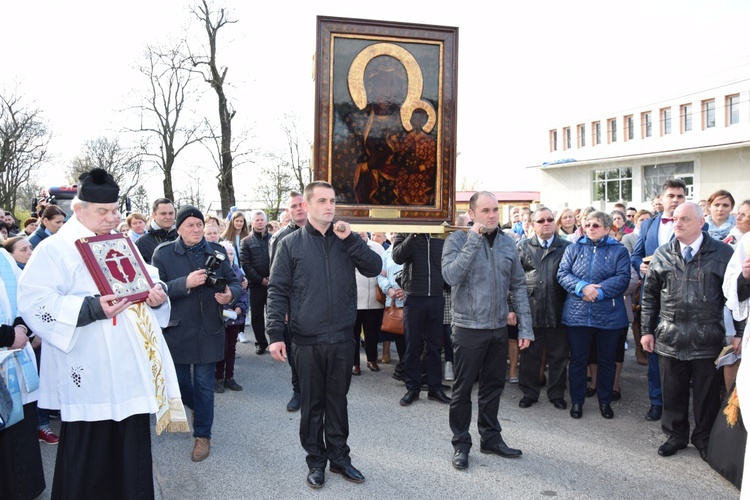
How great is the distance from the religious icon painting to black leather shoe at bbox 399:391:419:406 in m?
3.34

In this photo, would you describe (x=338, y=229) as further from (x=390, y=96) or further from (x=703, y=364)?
(x=703, y=364)

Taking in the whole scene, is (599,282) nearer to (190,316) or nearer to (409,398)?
(409,398)

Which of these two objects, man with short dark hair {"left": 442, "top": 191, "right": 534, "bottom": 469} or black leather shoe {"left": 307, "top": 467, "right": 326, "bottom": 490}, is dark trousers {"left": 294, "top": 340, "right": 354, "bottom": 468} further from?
man with short dark hair {"left": 442, "top": 191, "right": 534, "bottom": 469}

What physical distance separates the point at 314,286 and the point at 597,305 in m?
3.22

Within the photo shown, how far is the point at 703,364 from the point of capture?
16.0 feet

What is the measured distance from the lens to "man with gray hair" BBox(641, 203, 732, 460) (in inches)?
190

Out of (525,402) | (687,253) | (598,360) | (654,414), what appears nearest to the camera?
(687,253)

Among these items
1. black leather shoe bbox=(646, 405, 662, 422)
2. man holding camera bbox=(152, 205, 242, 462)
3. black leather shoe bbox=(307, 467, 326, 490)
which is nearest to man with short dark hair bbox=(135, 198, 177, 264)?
man holding camera bbox=(152, 205, 242, 462)

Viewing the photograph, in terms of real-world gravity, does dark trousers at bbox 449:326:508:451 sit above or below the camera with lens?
below

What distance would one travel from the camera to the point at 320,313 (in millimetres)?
4254

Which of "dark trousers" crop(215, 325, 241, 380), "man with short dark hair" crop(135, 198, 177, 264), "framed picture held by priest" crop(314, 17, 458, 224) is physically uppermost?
"framed picture held by priest" crop(314, 17, 458, 224)

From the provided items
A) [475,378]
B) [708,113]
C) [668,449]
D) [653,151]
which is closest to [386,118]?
[475,378]

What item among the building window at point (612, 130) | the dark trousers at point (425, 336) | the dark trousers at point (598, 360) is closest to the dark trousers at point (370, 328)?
the dark trousers at point (425, 336)

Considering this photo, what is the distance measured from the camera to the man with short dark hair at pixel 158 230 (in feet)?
20.9
